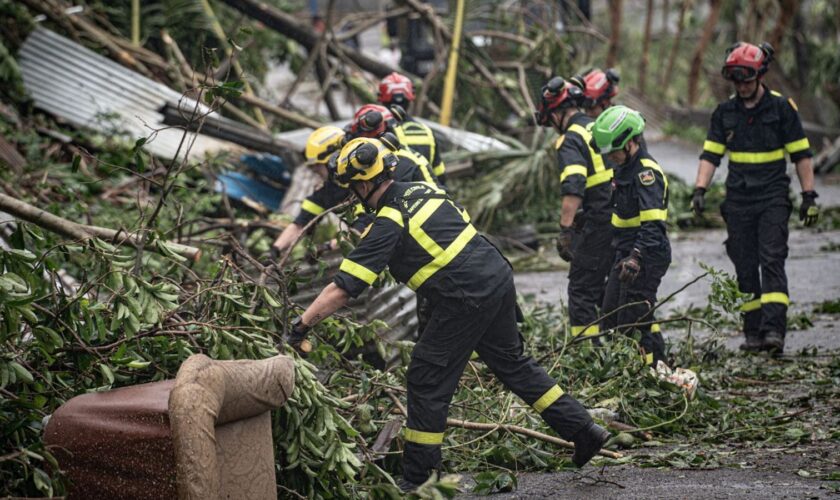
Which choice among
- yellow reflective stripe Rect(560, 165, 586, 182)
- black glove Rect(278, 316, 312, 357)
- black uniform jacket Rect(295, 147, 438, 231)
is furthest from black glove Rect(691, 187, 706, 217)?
black glove Rect(278, 316, 312, 357)

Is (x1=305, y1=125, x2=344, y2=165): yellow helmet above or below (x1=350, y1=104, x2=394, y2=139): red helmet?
below

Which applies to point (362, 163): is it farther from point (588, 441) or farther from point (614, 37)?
point (614, 37)

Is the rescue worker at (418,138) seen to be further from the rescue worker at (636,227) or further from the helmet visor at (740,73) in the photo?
the helmet visor at (740,73)

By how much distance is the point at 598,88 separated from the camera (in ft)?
25.3

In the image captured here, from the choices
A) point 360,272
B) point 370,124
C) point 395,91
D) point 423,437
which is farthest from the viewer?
point 395,91

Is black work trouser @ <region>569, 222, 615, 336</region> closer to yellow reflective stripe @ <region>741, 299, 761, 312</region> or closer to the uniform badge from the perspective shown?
the uniform badge

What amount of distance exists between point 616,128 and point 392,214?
2.18 metres

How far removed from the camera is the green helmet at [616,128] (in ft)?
20.6

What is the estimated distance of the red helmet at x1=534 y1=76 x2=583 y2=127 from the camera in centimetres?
694

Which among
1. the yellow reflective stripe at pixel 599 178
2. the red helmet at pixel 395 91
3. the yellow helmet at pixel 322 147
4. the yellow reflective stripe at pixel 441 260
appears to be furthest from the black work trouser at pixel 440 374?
the red helmet at pixel 395 91

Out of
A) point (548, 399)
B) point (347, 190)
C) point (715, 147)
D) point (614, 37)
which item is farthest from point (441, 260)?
point (614, 37)

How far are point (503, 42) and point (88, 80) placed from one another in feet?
18.6

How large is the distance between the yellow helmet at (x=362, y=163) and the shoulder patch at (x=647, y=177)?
7.14 feet

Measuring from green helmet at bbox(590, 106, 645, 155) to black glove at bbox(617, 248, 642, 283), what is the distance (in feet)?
2.22
